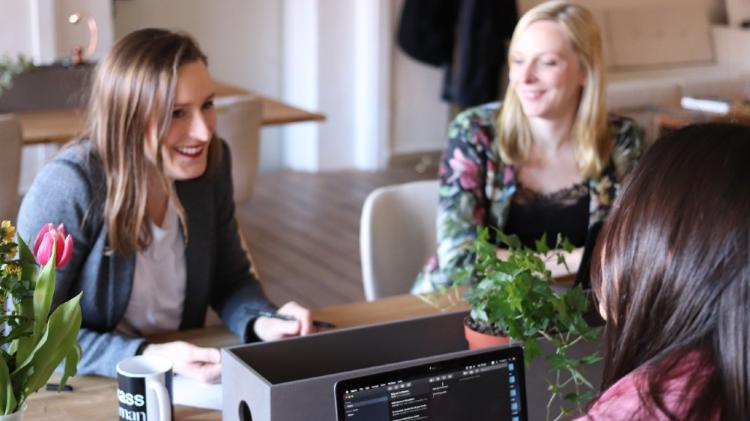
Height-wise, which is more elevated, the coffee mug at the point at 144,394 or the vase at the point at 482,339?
the vase at the point at 482,339

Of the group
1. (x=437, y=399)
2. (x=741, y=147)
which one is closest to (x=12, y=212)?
(x=437, y=399)

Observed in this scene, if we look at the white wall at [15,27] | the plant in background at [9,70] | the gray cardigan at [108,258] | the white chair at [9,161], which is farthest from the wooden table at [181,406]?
the white wall at [15,27]

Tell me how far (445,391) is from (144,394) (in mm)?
463

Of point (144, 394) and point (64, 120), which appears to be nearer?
point (144, 394)

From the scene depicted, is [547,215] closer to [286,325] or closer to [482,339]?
[286,325]

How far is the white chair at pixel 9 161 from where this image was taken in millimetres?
3594

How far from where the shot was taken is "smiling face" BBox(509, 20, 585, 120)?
280 cm

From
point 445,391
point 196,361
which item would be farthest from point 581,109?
point 445,391

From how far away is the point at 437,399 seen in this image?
1.53 m

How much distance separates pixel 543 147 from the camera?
2893mm

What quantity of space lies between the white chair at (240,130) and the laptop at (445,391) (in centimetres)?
268

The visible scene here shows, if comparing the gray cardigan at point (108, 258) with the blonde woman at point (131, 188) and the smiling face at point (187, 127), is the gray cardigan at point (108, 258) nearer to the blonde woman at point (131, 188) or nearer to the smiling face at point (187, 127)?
the blonde woman at point (131, 188)

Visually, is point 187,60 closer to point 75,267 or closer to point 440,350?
point 75,267

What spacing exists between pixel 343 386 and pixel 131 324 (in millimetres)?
977
